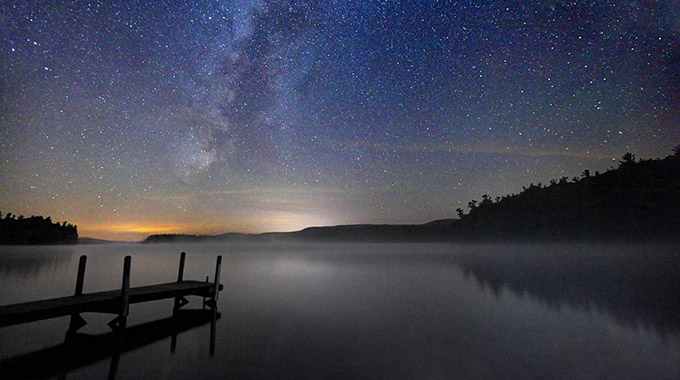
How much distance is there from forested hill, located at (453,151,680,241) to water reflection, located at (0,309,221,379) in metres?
98.6

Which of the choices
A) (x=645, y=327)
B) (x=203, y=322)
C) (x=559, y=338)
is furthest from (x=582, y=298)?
(x=203, y=322)

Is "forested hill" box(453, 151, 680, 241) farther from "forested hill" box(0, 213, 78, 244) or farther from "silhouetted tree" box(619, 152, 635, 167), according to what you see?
"forested hill" box(0, 213, 78, 244)

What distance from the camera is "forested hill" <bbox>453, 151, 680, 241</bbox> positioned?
257ft

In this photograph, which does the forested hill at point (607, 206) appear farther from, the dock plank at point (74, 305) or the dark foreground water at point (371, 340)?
the dock plank at point (74, 305)

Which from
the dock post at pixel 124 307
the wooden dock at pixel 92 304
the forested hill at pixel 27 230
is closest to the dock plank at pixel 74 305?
the wooden dock at pixel 92 304

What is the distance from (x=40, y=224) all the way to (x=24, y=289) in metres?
194

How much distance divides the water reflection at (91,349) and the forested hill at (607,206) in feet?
323

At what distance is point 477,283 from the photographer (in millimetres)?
34938

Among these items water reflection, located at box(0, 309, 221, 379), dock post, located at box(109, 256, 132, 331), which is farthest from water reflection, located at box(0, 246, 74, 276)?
dock post, located at box(109, 256, 132, 331)

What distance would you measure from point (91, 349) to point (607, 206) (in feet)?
363

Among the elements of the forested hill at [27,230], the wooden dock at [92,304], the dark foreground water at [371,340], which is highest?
the forested hill at [27,230]

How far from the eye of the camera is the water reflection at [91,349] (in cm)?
1014

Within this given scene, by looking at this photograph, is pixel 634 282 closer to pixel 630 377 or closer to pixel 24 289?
pixel 630 377

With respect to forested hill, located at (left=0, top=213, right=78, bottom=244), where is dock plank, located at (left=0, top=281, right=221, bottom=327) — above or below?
below
